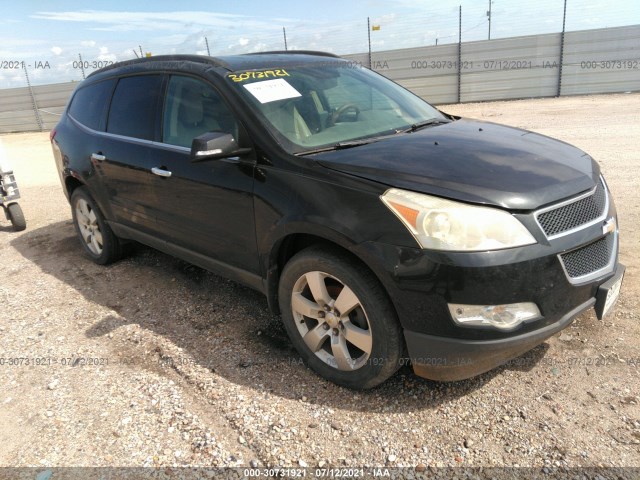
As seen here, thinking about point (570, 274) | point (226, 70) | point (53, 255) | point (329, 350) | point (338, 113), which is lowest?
point (53, 255)

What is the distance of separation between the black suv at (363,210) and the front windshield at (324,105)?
0.05 feet

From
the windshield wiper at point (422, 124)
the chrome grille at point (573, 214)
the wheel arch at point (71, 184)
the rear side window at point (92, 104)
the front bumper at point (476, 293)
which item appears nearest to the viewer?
the front bumper at point (476, 293)

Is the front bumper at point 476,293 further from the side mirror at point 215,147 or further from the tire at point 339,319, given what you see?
the side mirror at point 215,147

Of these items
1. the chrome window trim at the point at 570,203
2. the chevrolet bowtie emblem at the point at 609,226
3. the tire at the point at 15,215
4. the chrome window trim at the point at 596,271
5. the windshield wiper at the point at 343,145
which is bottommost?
the tire at the point at 15,215

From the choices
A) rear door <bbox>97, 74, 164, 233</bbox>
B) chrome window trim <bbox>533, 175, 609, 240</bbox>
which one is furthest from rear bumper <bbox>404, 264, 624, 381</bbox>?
rear door <bbox>97, 74, 164, 233</bbox>

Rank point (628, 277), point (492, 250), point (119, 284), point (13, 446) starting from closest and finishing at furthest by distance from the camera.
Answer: point (492, 250) → point (13, 446) → point (628, 277) → point (119, 284)

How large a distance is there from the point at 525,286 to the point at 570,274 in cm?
28

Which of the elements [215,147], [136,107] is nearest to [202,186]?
[215,147]

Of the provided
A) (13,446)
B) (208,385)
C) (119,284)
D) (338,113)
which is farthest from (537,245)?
(119,284)

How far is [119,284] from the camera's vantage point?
4465 mm

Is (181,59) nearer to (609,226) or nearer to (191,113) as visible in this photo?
(191,113)

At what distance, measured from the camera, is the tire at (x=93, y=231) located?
4.70 metres

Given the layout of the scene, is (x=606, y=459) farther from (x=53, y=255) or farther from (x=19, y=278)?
(x=53, y=255)

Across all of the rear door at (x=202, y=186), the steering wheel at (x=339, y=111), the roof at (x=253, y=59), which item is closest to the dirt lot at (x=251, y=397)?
the rear door at (x=202, y=186)
